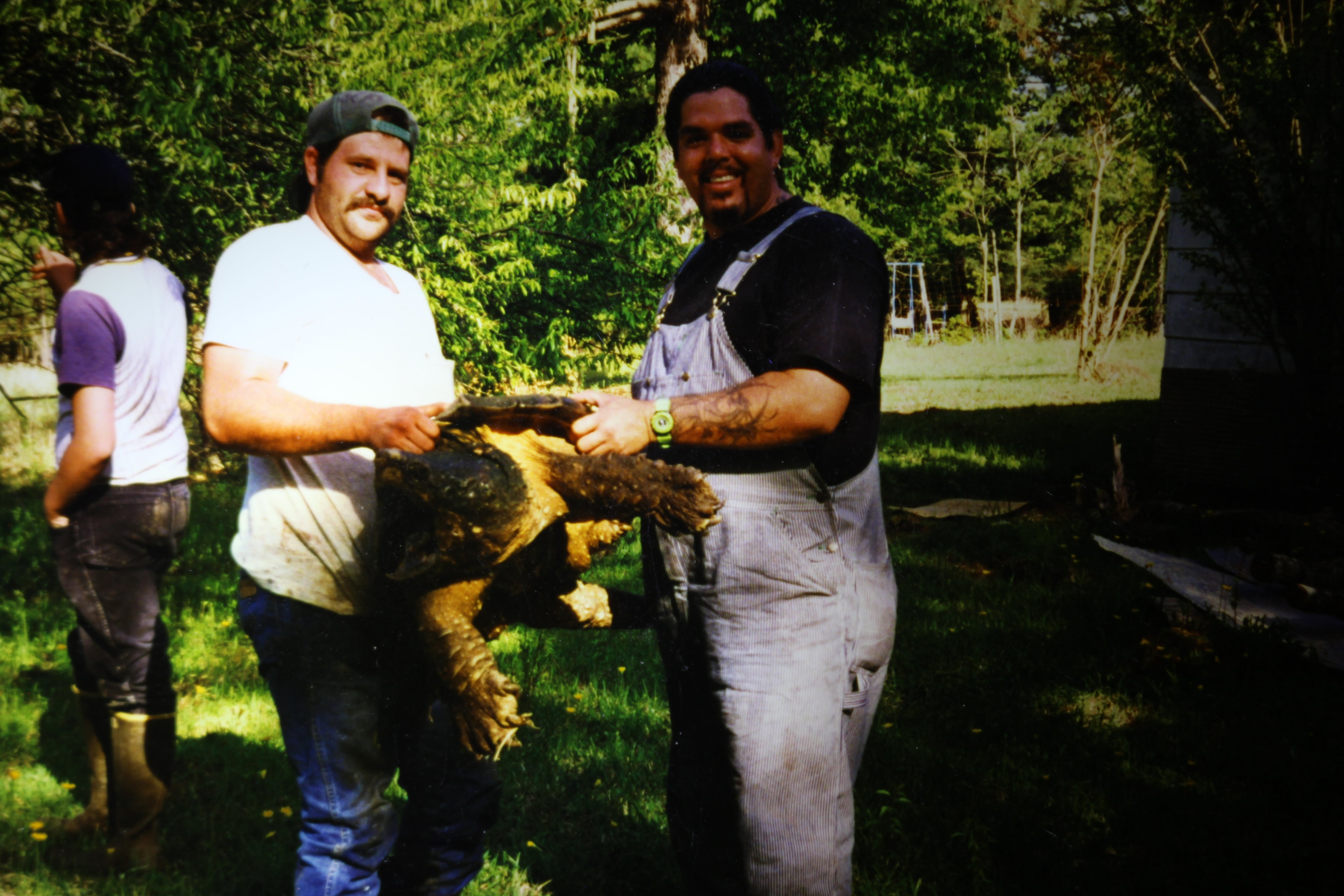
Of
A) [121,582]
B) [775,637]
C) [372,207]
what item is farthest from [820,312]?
[121,582]

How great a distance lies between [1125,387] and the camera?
12969 mm

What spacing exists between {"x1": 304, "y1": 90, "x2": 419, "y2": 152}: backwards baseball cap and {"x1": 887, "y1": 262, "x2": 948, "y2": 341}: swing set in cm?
2166

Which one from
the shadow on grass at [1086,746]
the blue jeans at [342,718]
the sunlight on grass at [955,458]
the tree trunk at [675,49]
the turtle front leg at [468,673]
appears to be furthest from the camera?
the sunlight on grass at [955,458]

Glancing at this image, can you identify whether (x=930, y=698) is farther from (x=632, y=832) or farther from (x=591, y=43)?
(x=591, y=43)

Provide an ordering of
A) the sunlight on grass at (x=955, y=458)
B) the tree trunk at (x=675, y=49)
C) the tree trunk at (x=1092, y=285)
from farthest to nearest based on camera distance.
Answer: the tree trunk at (x=1092, y=285)
the sunlight on grass at (x=955, y=458)
the tree trunk at (x=675, y=49)

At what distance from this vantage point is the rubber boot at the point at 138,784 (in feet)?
6.13

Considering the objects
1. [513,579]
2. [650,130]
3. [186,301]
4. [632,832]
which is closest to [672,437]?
[513,579]

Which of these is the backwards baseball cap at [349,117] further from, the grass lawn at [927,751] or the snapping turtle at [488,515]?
the grass lawn at [927,751]

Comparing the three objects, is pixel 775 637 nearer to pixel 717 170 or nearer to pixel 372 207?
pixel 717 170

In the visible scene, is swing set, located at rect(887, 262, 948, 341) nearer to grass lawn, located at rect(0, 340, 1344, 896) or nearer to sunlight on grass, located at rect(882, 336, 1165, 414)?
sunlight on grass, located at rect(882, 336, 1165, 414)

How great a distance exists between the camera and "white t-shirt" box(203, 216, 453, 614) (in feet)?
4.65

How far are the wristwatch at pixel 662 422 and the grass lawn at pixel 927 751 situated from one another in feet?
4.21

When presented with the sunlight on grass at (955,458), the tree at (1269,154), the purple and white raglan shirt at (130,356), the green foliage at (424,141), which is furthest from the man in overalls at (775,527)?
the sunlight on grass at (955,458)

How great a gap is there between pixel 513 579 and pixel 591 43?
2830 mm
